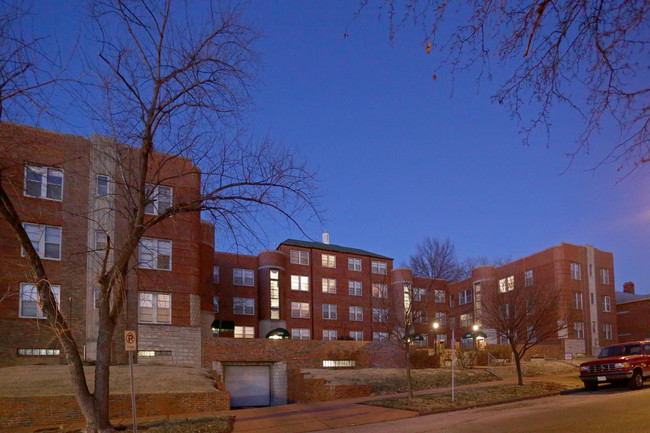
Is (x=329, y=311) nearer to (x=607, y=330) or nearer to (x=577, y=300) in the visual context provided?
(x=577, y=300)

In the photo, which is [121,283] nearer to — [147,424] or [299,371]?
[147,424]

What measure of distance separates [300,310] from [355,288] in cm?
683

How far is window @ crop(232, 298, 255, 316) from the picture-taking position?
1887 inches

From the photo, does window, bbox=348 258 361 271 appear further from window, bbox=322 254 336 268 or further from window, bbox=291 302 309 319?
window, bbox=291 302 309 319

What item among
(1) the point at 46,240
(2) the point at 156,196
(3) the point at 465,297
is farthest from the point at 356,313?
(2) the point at 156,196

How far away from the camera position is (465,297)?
198ft

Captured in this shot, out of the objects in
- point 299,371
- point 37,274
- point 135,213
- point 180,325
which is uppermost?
point 135,213

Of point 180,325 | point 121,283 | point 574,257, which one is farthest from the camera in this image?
point 574,257

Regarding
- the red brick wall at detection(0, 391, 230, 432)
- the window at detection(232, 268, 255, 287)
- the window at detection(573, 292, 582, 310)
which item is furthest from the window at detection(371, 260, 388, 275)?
the red brick wall at detection(0, 391, 230, 432)

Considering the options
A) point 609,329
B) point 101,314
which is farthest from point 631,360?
point 609,329

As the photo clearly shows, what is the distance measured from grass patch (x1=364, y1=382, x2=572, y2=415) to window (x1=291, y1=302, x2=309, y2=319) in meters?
27.8

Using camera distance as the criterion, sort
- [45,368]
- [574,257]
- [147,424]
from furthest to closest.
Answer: [574,257] → [45,368] → [147,424]

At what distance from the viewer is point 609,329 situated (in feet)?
168

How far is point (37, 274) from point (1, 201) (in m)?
1.95
